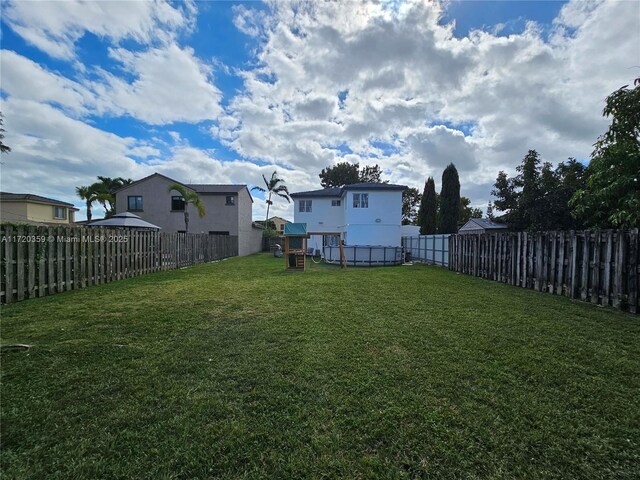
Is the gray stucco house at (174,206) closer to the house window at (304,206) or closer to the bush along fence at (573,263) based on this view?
the house window at (304,206)

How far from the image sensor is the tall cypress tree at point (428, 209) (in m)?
34.7

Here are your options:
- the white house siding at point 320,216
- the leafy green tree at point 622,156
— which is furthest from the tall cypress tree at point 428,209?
the leafy green tree at point 622,156

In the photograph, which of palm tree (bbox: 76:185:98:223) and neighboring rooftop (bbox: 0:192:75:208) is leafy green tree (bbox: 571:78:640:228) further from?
neighboring rooftop (bbox: 0:192:75:208)

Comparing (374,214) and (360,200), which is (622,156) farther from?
(360,200)

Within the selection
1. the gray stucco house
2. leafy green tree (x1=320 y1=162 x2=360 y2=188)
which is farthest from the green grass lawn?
leafy green tree (x1=320 y1=162 x2=360 y2=188)

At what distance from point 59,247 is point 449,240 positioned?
622 inches

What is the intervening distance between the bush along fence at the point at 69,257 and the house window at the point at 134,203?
16.0 metres

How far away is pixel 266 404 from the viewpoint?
2.68 meters

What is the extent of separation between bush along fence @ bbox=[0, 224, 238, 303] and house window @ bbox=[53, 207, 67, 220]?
28899 millimetres

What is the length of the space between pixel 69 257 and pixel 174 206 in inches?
793

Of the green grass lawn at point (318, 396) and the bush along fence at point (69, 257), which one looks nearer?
the green grass lawn at point (318, 396)

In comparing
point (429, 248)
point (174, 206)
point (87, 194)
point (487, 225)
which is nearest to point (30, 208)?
point (87, 194)

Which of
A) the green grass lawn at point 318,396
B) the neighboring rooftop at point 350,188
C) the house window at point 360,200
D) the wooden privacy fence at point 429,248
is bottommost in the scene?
the green grass lawn at point 318,396

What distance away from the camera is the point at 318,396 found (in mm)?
2824
